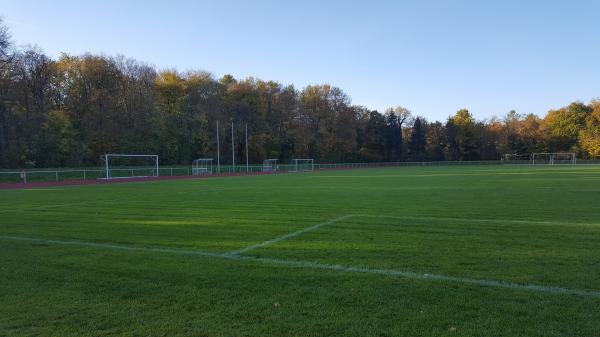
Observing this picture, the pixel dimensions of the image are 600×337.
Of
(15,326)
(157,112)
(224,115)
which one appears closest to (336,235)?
(15,326)

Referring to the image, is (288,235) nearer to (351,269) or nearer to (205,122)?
(351,269)

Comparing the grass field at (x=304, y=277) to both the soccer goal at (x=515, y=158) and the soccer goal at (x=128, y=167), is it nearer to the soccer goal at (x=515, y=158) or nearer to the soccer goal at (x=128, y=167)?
the soccer goal at (x=128, y=167)

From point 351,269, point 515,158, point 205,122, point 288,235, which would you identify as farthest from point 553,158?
point 351,269

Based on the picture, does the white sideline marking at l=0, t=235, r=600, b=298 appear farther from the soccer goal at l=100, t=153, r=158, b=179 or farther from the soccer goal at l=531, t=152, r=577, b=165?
the soccer goal at l=531, t=152, r=577, b=165

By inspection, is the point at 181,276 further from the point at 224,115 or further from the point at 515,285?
the point at 224,115

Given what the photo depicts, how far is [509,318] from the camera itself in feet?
12.4

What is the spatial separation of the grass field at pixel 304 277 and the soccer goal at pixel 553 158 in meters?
83.5

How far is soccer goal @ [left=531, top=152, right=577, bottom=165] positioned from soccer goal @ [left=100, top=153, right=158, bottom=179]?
74.0 m

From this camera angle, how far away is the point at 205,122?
201 ft

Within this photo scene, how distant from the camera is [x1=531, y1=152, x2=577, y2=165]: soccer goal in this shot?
80500mm

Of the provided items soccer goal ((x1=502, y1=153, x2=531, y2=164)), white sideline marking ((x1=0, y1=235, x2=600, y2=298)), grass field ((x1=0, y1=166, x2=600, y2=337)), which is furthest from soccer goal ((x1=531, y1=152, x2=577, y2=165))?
white sideline marking ((x1=0, y1=235, x2=600, y2=298))

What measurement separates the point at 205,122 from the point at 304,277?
58.5 m

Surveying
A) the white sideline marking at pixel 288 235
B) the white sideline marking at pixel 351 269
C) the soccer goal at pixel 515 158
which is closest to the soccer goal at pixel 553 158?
the soccer goal at pixel 515 158

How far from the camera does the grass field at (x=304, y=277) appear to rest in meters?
3.72
